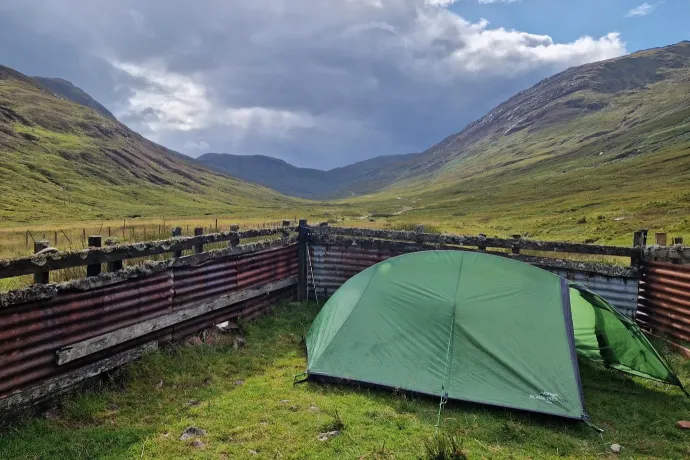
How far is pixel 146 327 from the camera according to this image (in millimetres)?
7535

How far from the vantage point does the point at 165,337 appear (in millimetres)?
8102

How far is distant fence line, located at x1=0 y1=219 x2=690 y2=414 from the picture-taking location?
5.70 meters

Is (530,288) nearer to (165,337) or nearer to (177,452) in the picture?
(177,452)

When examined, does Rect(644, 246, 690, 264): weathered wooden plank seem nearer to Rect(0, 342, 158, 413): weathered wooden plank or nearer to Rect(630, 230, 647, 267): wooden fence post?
Rect(630, 230, 647, 267): wooden fence post

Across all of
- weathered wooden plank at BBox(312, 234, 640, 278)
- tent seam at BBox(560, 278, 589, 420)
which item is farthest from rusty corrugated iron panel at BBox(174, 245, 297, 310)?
tent seam at BBox(560, 278, 589, 420)

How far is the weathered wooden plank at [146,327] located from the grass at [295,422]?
20.0 inches

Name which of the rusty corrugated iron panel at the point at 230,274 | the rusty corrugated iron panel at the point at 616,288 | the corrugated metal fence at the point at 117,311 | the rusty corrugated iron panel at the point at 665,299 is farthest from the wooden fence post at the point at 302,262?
the rusty corrugated iron panel at the point at 665,299

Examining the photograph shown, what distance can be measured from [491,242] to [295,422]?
7032 millimetres

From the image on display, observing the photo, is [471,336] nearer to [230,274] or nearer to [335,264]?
[230,274]

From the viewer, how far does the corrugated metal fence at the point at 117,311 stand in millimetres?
5508

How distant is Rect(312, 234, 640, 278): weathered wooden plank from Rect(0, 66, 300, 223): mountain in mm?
64836

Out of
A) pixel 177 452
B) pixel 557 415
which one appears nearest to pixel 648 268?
pixel 557 415

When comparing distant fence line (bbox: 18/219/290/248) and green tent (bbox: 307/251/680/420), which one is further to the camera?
distant fence line (bbox: 18/219/290/248)

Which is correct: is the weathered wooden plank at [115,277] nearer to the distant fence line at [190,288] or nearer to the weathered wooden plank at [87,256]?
the distant fence line at [190,288]
